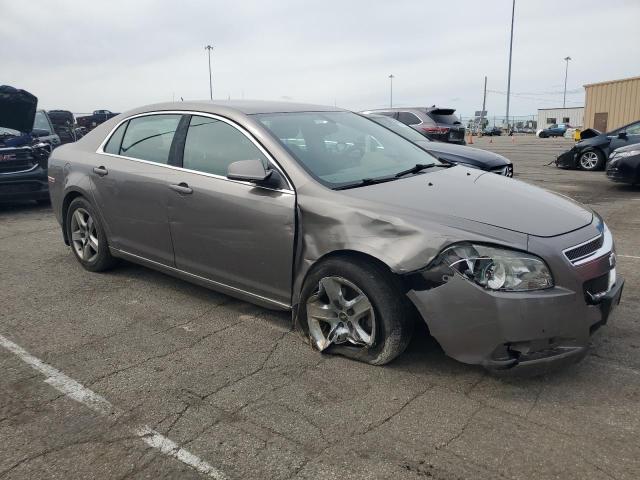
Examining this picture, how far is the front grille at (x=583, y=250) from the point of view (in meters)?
2.84

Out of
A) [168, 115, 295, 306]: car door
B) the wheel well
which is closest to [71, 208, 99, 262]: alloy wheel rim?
the wheel well

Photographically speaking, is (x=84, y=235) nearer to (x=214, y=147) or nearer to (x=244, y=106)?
(x=214, y=147)

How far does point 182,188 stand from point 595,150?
12.0 meters

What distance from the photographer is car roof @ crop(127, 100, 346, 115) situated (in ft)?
13.1

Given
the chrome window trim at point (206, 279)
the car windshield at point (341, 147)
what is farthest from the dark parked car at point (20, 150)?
the car windshield at point (341, 147)

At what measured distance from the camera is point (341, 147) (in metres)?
3.90

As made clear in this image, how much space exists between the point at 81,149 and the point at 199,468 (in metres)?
3.64

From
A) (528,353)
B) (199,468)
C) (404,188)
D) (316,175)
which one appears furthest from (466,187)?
(199,468)

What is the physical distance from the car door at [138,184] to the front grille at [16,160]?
419 cm

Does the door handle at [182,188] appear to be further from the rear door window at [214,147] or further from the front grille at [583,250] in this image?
the front grille at [583,250]

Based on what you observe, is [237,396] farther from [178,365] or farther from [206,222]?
[206,222]

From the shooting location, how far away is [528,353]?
109 inches

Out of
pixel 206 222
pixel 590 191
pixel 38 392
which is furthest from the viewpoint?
pixel 590 191

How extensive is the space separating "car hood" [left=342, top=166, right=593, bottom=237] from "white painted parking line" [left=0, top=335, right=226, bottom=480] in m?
1.61
